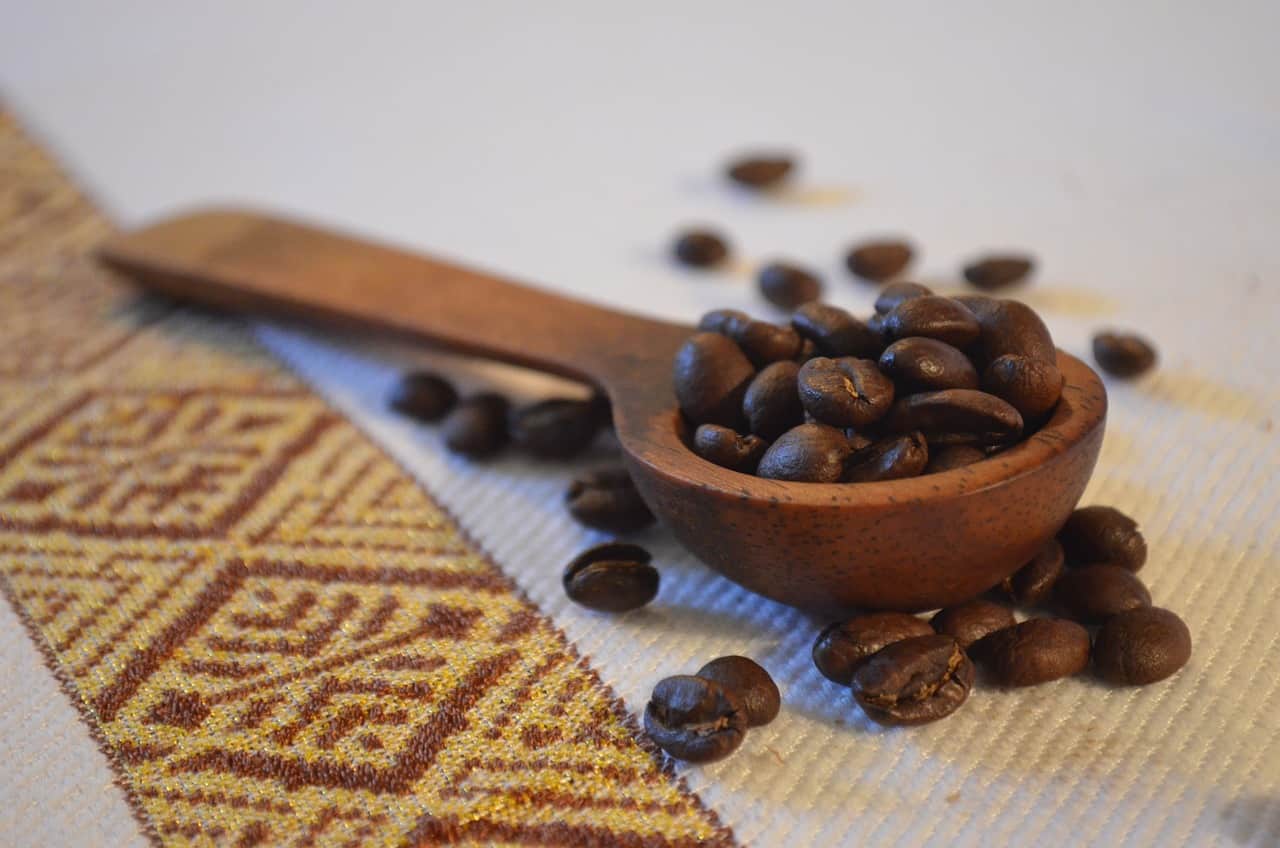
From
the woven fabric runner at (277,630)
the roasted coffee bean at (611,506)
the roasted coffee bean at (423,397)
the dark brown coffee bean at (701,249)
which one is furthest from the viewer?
the dark brown coffee bean at (701,249)

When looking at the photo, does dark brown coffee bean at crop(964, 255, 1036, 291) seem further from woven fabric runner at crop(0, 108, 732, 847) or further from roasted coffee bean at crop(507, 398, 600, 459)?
woven fabric runner at crop(0, 108, 732, 847)

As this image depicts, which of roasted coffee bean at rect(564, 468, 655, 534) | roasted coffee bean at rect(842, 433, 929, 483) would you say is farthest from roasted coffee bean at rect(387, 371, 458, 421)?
roasted coffee bean at rect(842, 433, 929, 483)

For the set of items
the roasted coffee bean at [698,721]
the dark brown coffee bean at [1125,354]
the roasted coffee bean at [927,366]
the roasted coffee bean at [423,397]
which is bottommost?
the dark brown coffee bean at [1125,354]

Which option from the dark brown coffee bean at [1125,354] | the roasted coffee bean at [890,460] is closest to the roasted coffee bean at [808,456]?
the roasted coffee bean at [890,460]

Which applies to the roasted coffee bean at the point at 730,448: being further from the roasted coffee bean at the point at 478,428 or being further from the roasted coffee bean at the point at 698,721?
the roasted coffee bean at the point at 478,428

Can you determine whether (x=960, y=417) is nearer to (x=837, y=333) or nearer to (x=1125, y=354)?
(x=837, y=333)

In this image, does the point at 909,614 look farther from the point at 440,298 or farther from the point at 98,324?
the point at 98,324

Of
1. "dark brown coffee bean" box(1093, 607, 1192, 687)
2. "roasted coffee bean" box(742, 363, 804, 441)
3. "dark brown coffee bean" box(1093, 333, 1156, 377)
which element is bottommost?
"dark brown coffee bean" box(1093, 607, 1192, 687)
